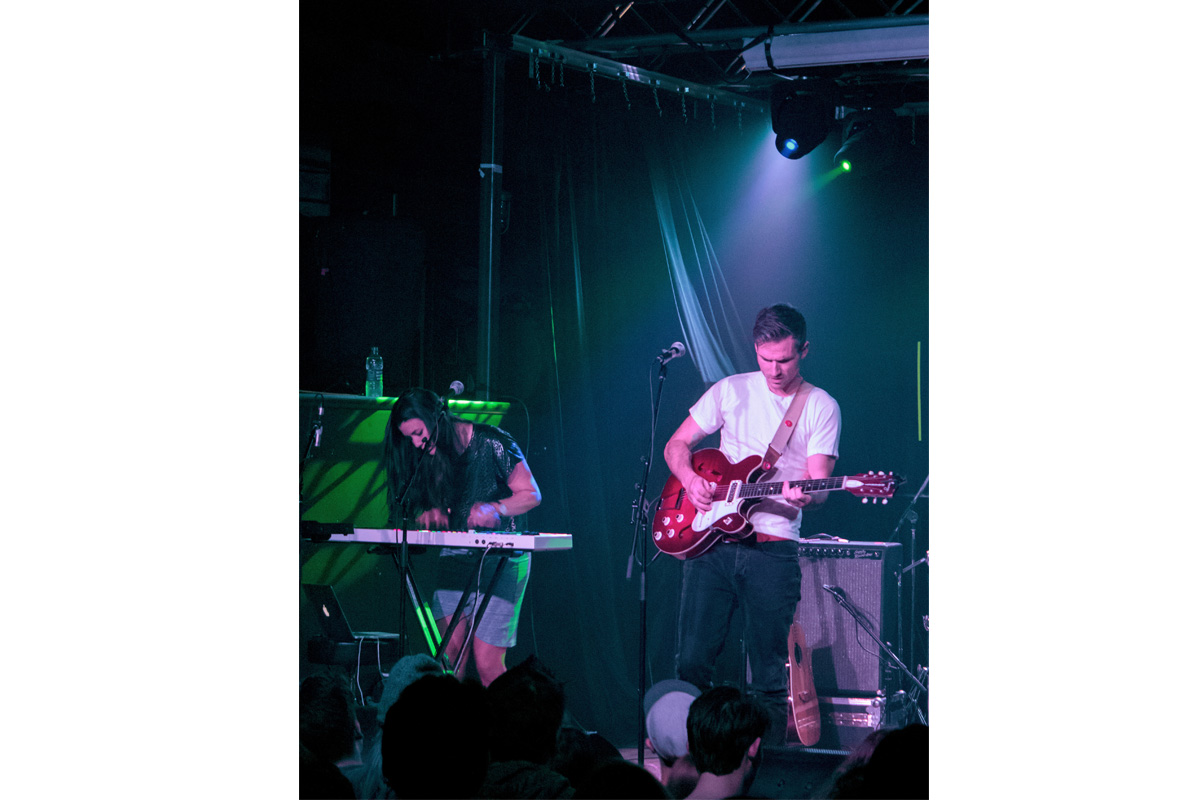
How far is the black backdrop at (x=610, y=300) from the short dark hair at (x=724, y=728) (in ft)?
6.95

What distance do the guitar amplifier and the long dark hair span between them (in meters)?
1.46

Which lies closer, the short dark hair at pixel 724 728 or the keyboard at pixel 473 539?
the short dark hair at pixel 724 728

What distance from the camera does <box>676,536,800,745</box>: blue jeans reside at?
12.6 feet

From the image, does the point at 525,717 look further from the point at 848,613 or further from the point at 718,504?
the point at 848,613

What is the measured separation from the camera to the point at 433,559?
4.82 metres

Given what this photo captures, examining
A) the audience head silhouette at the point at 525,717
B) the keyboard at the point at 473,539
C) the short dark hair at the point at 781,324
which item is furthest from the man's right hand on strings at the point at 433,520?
the audience head silhouette at the point at 525,717

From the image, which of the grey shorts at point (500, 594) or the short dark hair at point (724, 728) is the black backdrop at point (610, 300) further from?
the short dark hair at point (724, 728)

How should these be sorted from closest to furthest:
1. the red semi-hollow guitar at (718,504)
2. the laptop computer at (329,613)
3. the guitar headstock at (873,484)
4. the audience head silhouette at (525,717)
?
1. the audience head silhouette at (525,717)
2. the guitar headstock at (873,484)
3. the red semi-hollow guitar at (718,504)
4. the laptop computer at (329,613)

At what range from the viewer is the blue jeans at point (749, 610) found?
3838mm

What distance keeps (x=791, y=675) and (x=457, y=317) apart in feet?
8.21
